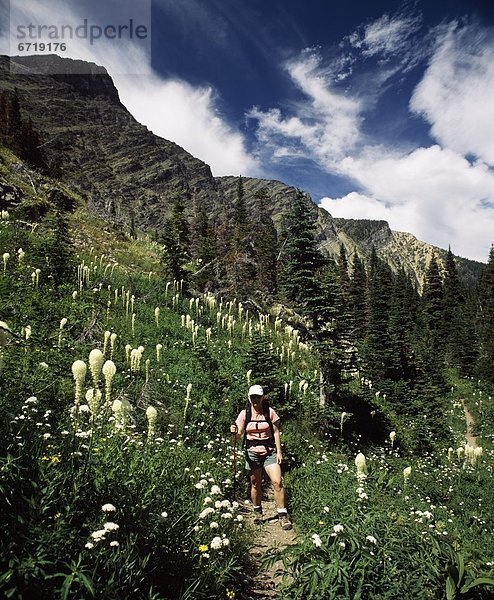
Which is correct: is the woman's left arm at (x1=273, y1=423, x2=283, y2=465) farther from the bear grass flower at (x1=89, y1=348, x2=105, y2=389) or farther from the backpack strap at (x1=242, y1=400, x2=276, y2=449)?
the bear grass flower at (x1=89, y1=348, x2=105, y2=389)

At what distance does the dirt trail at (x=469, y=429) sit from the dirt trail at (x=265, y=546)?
59.2 feet

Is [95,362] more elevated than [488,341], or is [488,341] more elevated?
[95,362]

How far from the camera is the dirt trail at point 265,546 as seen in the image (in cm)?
389

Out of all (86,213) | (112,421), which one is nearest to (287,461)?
(112,421)

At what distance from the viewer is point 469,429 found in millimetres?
22484

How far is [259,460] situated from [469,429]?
22029 millimetres

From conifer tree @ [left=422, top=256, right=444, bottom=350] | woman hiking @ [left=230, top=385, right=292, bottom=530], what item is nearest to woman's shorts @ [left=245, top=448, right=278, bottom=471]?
woman hiking @ [left=230, top=385, right=292, bottom=530]

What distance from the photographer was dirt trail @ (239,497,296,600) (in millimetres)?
3889

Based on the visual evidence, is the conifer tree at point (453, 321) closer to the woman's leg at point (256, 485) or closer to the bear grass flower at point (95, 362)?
the woman's leg at point (256, 485)

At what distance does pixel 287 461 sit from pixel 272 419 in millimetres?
3023

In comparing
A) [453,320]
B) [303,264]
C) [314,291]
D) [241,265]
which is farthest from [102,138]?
[314,291]

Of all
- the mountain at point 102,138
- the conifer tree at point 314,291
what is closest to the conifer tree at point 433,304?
the conifer tree at point 314,291

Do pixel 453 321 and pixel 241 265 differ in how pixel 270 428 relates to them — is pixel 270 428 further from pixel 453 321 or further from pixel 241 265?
pixel 453 321

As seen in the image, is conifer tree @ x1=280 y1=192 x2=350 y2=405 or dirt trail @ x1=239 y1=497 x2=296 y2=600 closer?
dirt trail @ x1=239 y1=497 x2=296 y2=600
